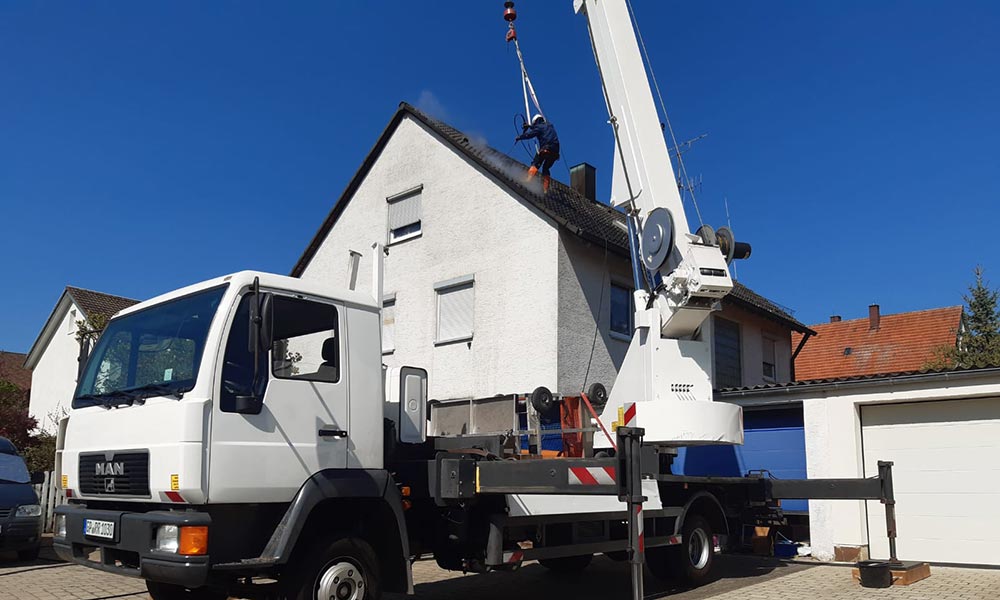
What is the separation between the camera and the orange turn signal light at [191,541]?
17.7 feet

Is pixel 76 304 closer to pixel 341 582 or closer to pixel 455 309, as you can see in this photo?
pixel 455 309

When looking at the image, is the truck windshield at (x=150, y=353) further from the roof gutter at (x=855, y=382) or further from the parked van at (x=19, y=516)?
the roof gutter at (x=855, y=382)

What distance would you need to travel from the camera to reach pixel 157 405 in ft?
19.0

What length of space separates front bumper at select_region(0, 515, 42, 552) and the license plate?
614 centimetres

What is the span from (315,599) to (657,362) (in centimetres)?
467

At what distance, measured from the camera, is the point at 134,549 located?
18.4 feet

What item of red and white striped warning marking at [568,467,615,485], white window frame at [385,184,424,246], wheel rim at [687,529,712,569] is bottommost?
wheel rim at [687,529,712,569]

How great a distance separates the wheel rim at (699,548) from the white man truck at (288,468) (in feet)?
5.25

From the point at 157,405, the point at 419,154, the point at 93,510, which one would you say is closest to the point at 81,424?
the point at 93,510

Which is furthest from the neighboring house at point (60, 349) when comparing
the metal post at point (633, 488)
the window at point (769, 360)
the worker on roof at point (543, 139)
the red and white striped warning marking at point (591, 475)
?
the metal post at point (633, 488)

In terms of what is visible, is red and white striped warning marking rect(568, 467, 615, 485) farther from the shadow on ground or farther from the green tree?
the green tree

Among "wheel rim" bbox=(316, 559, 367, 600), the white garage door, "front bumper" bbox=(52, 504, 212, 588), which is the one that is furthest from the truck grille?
the white garage door

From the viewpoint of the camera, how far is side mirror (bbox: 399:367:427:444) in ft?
23.2

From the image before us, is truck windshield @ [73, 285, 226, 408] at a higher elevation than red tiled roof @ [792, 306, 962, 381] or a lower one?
lower
